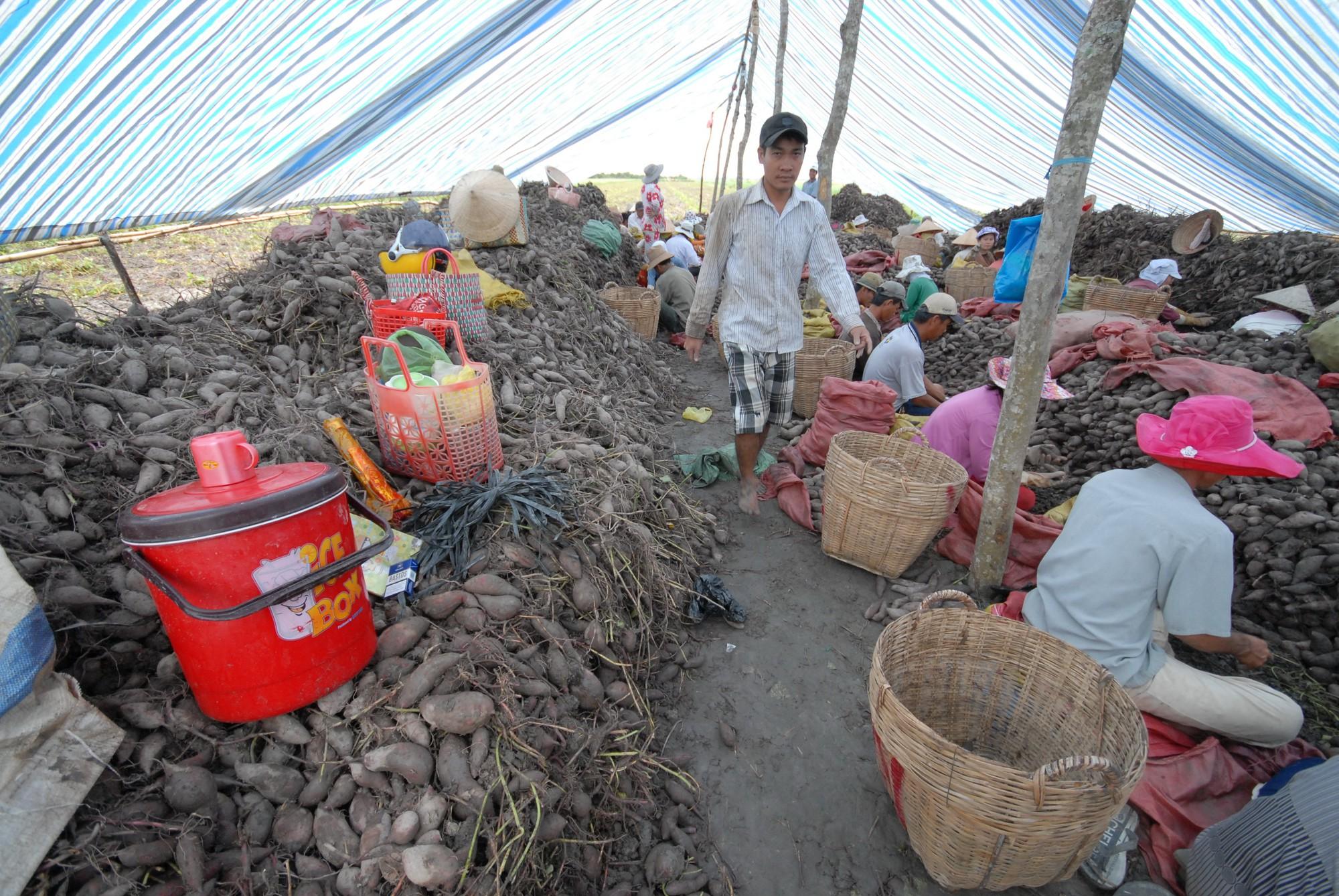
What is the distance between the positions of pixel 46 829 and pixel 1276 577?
4.41 m

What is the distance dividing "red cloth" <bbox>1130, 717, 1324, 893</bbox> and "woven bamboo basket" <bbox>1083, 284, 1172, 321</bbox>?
15.0 feet

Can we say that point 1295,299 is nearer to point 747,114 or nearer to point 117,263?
point 117,263

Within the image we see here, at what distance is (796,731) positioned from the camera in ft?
8.09

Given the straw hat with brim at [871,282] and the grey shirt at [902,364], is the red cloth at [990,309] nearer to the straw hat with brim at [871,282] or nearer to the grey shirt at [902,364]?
the straw hat with brim at [871,282]

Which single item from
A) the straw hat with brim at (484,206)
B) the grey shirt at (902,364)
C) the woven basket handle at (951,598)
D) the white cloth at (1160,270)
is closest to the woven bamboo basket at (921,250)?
the white cloth at (1160,270)

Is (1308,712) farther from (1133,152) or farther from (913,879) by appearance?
(1133,152)

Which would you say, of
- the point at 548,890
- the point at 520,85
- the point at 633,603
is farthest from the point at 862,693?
the point at 520,85

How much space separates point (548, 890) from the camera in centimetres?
173

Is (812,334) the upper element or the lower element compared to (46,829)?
upper

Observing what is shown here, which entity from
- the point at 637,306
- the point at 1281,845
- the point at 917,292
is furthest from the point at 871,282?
the point at 1281,845

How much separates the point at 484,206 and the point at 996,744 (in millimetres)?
5064

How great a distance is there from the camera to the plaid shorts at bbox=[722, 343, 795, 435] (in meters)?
3.62

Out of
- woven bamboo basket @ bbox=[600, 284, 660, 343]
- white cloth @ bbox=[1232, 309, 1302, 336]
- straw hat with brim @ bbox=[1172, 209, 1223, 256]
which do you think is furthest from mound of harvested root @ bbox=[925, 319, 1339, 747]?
straw hat with brim @ bbox=[1172, 209, 1223, 256]

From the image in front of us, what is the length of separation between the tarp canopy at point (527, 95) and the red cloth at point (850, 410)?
12.4ft
